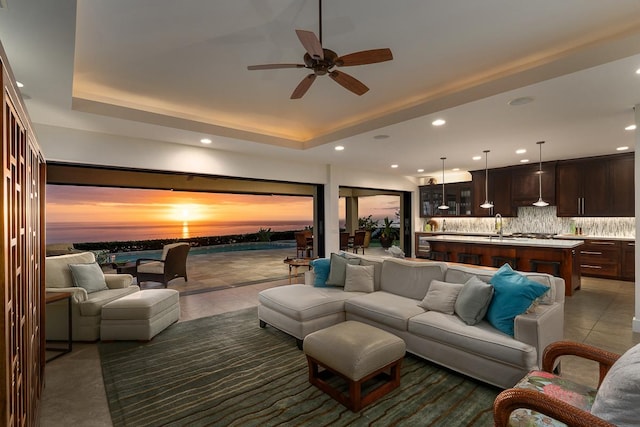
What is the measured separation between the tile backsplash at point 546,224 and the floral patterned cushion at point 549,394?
623cm

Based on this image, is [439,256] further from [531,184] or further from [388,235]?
[388,235]

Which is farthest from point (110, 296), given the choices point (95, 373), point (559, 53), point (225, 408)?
point (559, 53)

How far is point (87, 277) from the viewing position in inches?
146

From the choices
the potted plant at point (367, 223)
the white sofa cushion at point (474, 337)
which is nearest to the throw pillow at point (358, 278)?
the white sofa cushion at point (474, 337)

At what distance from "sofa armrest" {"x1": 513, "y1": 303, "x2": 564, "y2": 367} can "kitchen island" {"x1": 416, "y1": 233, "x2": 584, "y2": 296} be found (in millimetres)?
3291

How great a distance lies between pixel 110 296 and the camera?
3.63m

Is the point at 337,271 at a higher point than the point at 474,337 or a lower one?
higher

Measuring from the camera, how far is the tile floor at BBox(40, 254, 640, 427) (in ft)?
7.29

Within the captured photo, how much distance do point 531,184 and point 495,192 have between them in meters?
0.83

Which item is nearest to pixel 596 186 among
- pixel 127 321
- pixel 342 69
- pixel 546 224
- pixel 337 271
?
pixel 546 224

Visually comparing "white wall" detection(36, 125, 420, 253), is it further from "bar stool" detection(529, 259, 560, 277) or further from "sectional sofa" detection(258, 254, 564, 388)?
"bar stool" detection(529, 259, 560, 277)

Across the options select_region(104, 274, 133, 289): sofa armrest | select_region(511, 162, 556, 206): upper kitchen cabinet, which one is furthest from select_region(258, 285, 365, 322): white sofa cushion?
select_region(511, 162, 556, 206): upper kitchen cabinet

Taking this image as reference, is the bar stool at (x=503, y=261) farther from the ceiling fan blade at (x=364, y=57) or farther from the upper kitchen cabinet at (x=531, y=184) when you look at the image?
the ceiling fan blade at (x=364, y=57)

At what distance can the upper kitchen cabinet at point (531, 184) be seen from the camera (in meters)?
7.05
